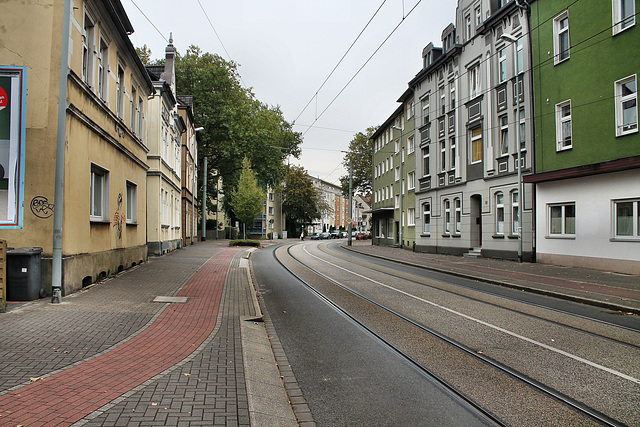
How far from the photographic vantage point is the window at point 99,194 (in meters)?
11.8

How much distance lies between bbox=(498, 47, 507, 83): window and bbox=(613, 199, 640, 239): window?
9.19 m

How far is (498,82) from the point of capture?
22125mm

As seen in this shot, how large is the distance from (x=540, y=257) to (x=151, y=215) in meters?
18.2

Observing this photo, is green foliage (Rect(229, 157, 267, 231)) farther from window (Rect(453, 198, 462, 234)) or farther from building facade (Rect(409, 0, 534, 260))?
window (Rect(453, 198, 462, 234))

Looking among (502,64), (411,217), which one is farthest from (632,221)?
(411,217)

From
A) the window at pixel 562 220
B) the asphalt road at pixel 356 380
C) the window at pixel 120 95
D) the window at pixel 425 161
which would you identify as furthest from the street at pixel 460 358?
the window at pixel 425 161

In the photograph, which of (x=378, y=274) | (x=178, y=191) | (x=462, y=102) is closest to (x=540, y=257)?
(x=378, y=274)

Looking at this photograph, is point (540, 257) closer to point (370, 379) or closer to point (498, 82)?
point (498, 82)

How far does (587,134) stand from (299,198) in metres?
57.5

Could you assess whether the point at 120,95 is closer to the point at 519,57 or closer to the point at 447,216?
the point at 519,57

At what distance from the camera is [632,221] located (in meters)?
14.6

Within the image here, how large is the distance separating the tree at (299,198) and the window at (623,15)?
58602 mm

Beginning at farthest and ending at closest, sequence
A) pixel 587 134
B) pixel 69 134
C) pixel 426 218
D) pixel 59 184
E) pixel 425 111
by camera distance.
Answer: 1. pixel 425 111
2. pixel 426 218
3. pixel 587 134
4. pixel 69 134
5. pixel 59 184

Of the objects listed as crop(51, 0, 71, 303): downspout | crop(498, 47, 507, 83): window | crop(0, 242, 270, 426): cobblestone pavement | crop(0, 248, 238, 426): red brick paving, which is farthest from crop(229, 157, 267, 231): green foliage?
crop(0, 248, 238, 426): red brick paving
